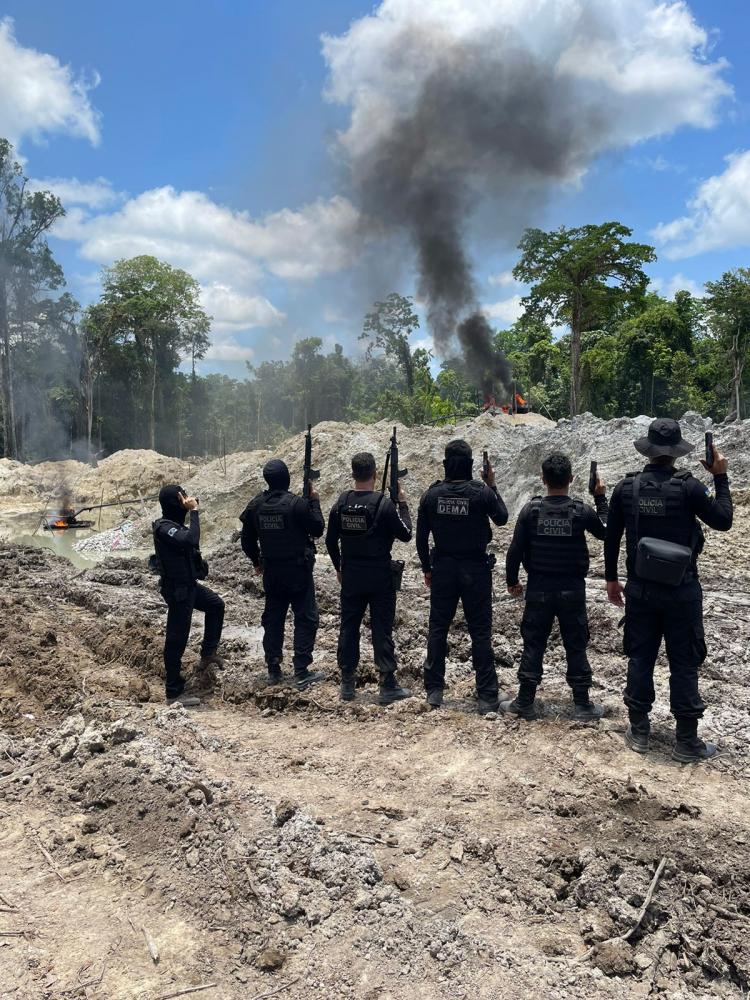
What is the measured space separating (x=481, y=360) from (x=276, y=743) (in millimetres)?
30630

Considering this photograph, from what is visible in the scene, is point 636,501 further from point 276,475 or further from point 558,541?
point 276,475

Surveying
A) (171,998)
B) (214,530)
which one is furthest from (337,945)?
(214,530)

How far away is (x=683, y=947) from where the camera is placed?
265 cm

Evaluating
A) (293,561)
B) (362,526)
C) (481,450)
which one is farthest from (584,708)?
(481,450)

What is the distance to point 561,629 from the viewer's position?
15.6ft

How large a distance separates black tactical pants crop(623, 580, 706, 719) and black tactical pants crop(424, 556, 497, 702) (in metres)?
1.01

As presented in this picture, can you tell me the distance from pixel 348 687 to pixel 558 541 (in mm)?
2022

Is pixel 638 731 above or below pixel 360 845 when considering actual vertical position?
above

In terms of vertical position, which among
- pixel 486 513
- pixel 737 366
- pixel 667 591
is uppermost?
pixel 737 366

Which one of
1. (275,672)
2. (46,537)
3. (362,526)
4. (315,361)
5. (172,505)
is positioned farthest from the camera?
(315,361)

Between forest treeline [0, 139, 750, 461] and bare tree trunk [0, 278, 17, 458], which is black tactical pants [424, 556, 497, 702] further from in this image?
bare tree trunk [0, 278, 17, 458]

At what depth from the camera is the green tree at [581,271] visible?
81.3 feet

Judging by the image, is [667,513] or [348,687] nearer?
[667,513]

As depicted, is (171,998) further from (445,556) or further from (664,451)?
(664,451)
